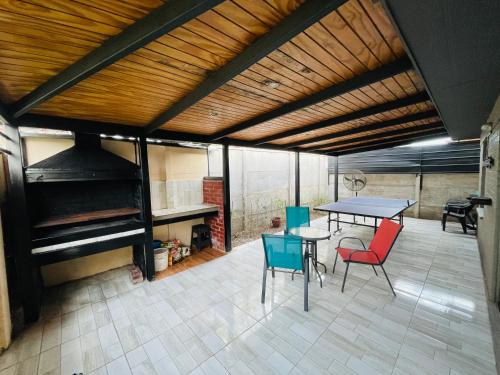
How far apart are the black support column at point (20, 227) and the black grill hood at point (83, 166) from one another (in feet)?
0.55

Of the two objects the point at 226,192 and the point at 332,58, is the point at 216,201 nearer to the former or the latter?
the point at 226,192

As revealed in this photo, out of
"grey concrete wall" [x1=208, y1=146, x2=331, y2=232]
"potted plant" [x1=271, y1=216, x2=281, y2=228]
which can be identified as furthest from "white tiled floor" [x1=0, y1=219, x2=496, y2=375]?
"potted plant" [x1=271, y1=216, x2=281, y2=228]

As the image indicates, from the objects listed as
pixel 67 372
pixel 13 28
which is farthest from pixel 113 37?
pixel 67 372

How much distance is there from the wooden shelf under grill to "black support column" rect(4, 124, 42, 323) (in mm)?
231

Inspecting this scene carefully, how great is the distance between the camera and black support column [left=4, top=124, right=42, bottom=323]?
94.1 inches

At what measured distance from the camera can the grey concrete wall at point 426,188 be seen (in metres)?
6.72

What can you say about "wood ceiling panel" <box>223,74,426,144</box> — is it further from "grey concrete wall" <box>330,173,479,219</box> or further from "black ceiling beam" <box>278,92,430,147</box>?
"grey concrete wall" <box>330,173,479,219</box>

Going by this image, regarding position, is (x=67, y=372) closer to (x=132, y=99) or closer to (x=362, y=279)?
(x=132, y=99)

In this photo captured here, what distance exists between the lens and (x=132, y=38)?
119 cm

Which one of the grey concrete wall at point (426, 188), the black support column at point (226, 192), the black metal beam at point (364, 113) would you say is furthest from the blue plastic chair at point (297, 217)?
the grey concrete wall at point (426, 188)

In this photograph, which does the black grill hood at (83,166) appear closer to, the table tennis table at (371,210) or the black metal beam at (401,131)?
the table tennis table at (371,210)

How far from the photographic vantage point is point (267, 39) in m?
1.36

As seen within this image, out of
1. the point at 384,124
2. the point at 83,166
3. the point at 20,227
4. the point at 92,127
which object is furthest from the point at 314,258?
the point at 20,227

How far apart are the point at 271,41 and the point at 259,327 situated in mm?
2779
